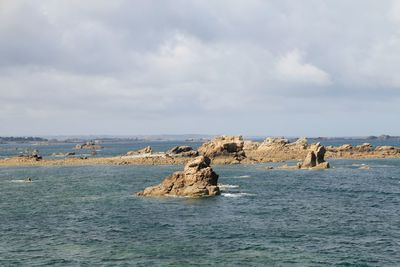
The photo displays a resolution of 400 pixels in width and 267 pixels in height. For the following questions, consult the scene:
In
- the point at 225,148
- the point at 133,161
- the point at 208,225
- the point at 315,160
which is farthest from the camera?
the point at 133,161

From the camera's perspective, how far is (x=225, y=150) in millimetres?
176375

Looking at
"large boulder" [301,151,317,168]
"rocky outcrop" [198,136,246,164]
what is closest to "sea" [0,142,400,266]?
"large boulder" [301,151,317,168]

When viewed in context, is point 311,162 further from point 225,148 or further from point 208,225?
point 208,225

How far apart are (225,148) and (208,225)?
112m

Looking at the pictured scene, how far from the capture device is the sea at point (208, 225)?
49.8m

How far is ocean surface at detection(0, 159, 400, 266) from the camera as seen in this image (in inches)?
1962

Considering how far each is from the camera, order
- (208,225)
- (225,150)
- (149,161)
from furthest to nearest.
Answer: (149,161) → (225,150) → (208,225)

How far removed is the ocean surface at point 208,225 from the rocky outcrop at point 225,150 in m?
60.0

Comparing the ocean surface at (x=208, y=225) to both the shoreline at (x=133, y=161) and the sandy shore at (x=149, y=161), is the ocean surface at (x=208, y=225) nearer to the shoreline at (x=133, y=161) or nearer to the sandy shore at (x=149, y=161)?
the shoreline at (x=133, y=161)

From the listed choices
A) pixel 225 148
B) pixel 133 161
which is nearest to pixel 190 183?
pixel 225 148

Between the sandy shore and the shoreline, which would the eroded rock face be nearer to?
the shoreline

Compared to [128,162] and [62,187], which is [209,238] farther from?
[128,162]

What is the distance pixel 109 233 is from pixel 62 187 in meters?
52.6

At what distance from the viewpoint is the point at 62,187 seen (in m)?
110
